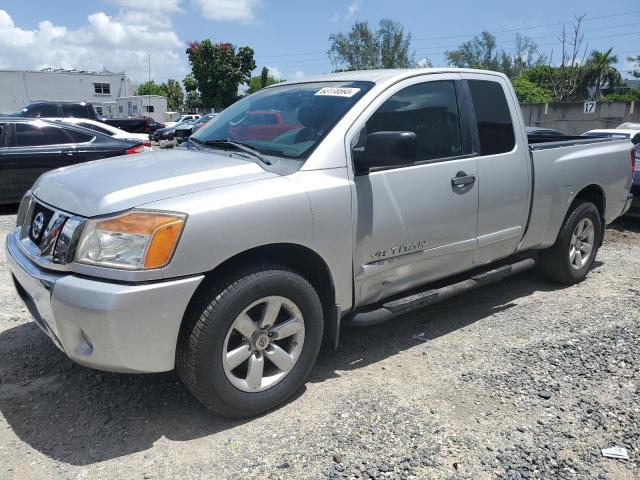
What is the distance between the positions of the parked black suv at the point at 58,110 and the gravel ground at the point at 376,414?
1566 cm

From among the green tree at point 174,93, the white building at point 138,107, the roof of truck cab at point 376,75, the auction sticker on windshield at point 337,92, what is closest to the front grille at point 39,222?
the auction sticker on windshield at point 337,92

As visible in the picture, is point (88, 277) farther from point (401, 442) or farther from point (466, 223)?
point (466, 223)

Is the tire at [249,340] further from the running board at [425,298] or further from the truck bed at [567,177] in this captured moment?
the truck bed at [567,177]

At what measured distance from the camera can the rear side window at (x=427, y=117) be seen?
352 cm

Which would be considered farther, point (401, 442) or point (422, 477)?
point (401, 442)

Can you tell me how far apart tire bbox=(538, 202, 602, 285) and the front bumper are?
3662 mm

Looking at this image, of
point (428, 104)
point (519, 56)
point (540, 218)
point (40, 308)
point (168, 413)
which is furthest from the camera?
point (519, 56)

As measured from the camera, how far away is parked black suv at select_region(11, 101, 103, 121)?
1794 cm

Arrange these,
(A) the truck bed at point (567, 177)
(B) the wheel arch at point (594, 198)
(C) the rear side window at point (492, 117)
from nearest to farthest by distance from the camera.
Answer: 1. (C) the rear side window at point (492, 117)
2. (A) the truck bed at point (567, 177)
3. (B) the wheel arch at point (594, 198)

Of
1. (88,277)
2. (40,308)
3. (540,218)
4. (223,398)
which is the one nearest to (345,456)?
(223,398)

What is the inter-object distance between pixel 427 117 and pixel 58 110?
17.4 m

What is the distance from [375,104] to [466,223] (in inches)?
42.7

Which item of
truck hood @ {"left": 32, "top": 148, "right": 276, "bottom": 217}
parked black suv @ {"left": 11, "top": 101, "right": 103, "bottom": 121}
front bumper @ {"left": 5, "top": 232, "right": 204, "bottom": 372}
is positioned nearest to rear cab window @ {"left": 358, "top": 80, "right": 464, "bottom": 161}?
truck hood @ {"left": 32, "top": 148, "right": 276, "bottom": 217}

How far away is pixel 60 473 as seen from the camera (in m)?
2.53
